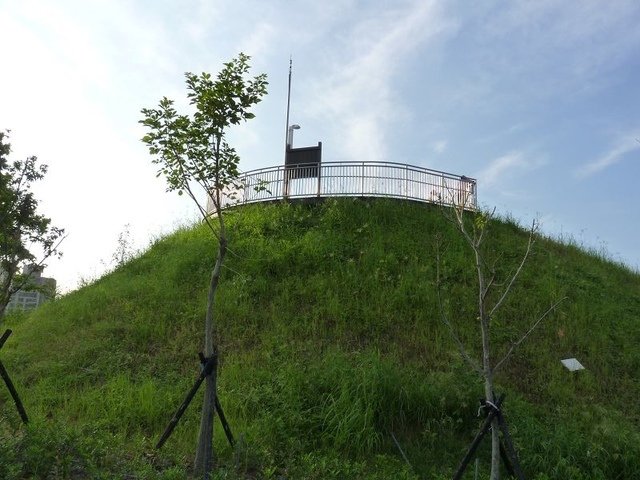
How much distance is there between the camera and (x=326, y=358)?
30.5 ft

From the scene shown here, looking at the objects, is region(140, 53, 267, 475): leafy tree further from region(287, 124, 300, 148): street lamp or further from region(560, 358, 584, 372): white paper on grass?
region(287, 124, 300, 148): street lamp

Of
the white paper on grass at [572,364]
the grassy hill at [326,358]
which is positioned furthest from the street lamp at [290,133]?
the white paper on grass at [572,364]

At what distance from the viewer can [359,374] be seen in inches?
329

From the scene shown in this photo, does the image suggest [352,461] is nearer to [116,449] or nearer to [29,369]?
[116,449]

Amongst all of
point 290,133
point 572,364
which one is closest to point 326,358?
point 572,364

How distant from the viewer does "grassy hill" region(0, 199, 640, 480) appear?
22.4ft

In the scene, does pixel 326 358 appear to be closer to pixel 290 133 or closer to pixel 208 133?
pixel 208 133

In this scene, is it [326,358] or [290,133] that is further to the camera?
[290,133]

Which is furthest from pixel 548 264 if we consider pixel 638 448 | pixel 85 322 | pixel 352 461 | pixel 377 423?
pixel 85 322

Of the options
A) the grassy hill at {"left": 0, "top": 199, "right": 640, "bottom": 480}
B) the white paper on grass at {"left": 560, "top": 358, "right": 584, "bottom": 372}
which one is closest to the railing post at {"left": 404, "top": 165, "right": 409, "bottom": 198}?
the grassy hill at {"left": 0, "top": 199, "right": 640, "bottom": 480}

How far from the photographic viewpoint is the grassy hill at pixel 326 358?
684 cm

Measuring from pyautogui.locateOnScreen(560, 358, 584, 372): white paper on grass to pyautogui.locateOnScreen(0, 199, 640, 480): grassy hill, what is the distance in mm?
156

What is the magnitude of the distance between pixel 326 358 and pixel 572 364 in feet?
14.8

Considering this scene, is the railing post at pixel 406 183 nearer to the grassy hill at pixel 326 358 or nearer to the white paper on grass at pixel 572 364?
the grassy hill at pixel 326 358
